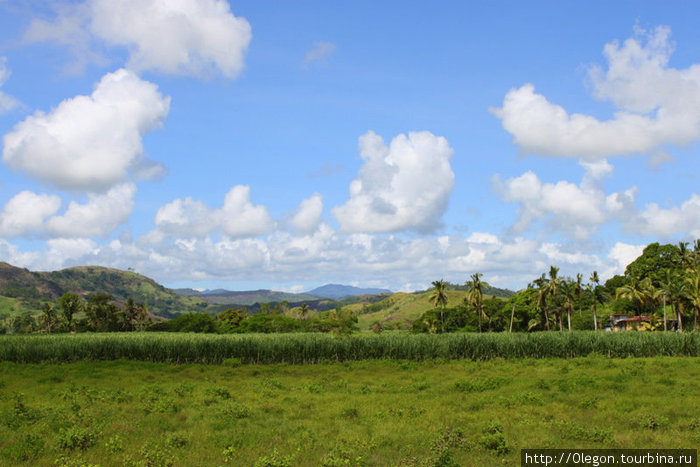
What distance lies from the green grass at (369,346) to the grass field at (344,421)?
1882 centimetres

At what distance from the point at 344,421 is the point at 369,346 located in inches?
1425

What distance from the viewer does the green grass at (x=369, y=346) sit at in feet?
178

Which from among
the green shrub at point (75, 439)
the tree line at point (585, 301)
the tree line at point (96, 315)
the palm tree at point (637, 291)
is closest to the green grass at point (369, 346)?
the tree line at point (585, 301)

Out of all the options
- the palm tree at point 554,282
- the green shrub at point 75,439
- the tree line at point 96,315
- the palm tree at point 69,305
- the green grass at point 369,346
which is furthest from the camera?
the tree line at point 96,315

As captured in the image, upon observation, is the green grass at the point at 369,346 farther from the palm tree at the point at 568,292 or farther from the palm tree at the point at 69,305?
the palm tree at the point at 69,305

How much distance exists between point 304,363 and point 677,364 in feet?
119

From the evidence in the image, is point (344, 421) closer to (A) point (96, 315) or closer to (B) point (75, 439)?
(B) point (75, 439)

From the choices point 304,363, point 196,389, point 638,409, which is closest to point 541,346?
point 304,363

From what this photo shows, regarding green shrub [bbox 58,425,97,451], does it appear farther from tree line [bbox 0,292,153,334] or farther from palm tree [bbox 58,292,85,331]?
palm tree [bbox 58,292,85,331]

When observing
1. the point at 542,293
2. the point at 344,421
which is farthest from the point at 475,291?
the point at 344,421

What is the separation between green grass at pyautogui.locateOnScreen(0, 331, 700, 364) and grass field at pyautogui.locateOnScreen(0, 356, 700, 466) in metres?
18.8

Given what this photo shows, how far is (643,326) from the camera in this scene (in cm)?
9562

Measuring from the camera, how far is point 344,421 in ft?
67.9

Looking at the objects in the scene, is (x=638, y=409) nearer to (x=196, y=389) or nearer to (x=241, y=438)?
(x=241, y=438)
